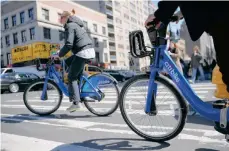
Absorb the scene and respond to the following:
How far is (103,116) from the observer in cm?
465

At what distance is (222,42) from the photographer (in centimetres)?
183

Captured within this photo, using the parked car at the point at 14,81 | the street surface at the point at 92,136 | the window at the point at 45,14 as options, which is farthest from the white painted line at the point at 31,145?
the window at the point at 45,14

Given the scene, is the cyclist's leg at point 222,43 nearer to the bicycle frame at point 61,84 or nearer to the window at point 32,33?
the bicycle frame at point 61,84

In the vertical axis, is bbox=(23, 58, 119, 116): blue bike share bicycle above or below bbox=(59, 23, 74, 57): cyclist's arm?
below

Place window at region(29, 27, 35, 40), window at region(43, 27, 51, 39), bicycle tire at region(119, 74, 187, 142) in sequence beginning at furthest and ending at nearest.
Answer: window at region(43, 27, 51, 39)
window at region(29, 27, 35, 40)
bicycle tire at region(119, 74, 187, 142)

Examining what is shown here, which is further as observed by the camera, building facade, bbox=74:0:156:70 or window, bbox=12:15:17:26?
building facade, bbox=74:0:156:70

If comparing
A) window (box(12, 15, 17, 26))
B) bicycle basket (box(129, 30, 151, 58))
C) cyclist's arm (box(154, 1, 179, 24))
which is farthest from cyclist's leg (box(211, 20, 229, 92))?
window (box(12, 15, 17, 26))

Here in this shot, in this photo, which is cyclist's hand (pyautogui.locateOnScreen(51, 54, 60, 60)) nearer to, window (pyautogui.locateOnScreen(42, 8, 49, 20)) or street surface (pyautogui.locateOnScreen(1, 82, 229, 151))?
street surface (pyautogui.locateOnScreen(1, 82, 229, 151))

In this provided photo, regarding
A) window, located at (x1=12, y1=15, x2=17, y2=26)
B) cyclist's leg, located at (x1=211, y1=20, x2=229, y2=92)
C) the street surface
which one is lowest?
the street surface

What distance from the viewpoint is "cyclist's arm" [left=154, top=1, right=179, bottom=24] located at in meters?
1.84

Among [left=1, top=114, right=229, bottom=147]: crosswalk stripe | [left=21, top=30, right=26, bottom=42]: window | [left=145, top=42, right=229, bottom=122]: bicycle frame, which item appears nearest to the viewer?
[left=145, top=42, right=229, bottom=122]: bicycle frame

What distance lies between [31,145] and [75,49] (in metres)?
1.80

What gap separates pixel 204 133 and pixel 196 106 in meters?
0.85

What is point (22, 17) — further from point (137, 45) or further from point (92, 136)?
point (137, 45)
